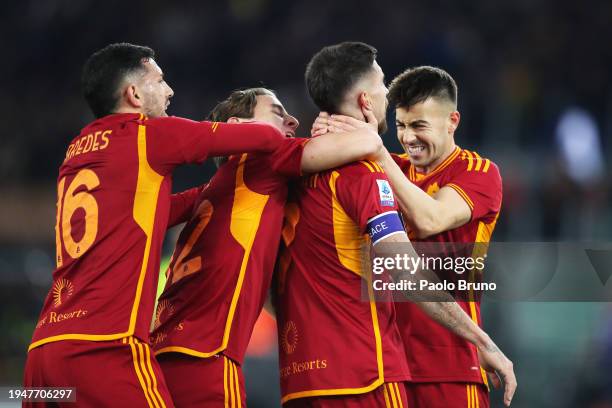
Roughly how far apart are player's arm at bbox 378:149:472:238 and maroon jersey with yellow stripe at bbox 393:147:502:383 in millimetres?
82

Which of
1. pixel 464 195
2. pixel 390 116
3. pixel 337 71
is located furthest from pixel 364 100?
pixel 390 116

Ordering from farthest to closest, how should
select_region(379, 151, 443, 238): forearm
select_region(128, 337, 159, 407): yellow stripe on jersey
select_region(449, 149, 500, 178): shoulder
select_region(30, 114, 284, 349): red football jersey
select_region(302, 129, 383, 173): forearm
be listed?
select_region(449, 149, 500, 178): shoulder < select_region(379, 151, 443, 238): forearm < select_region(302, 129, 383, 173): forearm < select_region(30, 114, 284, 349): red football jersey < select_region(128, 337, 159, 407): yellow stripe on jersey

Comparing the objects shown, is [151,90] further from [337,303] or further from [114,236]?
[337,303]

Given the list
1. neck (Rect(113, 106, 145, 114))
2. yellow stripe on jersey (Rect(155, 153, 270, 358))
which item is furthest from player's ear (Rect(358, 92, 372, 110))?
neck (Rect(113, 106, 145, 114))

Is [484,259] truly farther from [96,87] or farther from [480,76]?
[480,76]

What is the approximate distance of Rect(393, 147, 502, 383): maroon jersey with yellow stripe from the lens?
4629mm

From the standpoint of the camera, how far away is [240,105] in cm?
466

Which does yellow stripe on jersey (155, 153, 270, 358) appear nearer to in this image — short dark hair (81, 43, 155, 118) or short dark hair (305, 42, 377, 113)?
short dark hair (305, 42, 377, 113)

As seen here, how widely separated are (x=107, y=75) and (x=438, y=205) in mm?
1770

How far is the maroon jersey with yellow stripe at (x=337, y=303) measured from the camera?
4027 millimetres

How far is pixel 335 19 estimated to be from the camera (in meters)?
16.4

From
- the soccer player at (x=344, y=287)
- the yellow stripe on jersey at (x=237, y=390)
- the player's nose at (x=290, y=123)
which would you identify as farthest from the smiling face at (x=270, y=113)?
the yellow stripe on jersey at (x=237, y=390)

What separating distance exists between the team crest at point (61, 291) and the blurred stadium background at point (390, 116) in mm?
6061

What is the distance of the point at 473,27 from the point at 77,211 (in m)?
12.6
